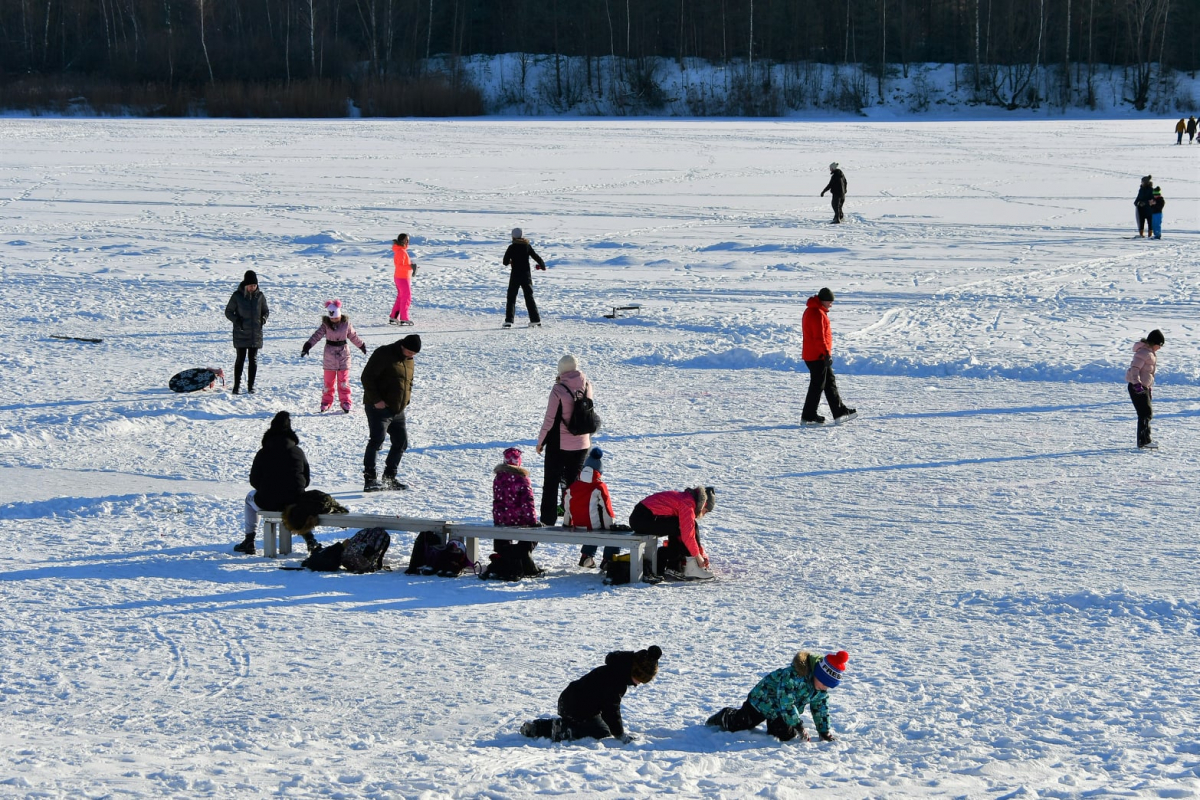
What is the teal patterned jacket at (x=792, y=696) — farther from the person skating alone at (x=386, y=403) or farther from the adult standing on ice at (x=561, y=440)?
the person skating alone at (x=386, y=403)

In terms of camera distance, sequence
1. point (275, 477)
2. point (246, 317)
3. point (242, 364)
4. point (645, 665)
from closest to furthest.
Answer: point (645, 665) < point (275, 477) < point (246, 317) < point (242, 364)

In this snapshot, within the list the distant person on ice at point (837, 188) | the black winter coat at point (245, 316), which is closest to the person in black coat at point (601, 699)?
the black winter coat at point (245, 316)

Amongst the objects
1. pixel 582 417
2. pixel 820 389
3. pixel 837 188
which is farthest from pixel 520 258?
pixel 837 188

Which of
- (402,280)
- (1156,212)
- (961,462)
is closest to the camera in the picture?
(961,462)

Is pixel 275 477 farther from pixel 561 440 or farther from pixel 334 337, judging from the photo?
pixel 334 337

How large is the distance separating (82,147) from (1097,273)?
26.5 metres

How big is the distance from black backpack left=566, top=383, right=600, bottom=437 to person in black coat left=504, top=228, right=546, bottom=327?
6718 millimetres

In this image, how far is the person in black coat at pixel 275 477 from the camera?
850 centimetres

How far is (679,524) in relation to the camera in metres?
7.91

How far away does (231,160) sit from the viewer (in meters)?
32.6

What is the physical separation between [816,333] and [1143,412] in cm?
279

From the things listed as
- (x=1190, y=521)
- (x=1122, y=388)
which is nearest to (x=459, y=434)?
(x=1190, y=521)

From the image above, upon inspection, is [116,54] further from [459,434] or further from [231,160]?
[459,434]

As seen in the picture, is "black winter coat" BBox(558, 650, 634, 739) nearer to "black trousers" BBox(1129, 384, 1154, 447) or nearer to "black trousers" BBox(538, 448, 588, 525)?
"black trousers" BBox(538, 448, 588, 525)
